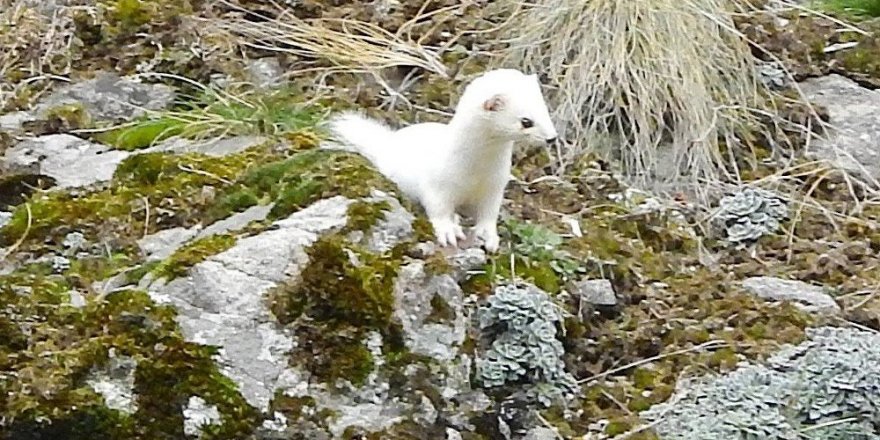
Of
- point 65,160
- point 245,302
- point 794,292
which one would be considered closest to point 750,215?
point 794,292

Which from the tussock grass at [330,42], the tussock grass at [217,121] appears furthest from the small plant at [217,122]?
the tussock grass at [330,42]

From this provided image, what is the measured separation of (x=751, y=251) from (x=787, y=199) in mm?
283

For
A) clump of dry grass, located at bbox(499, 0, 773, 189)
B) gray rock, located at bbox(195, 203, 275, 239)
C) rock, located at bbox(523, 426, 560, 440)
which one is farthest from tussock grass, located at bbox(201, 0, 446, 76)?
rock, located at bbox(523, 426, 560, 440)

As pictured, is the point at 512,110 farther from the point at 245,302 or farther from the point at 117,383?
the point at 117,383

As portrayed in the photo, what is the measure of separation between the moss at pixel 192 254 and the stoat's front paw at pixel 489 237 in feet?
1.95

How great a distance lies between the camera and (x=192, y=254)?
8.45 ft

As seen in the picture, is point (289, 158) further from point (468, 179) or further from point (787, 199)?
point (787, 199)

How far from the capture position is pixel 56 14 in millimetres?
4395

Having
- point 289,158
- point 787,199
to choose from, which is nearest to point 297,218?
point 289,158

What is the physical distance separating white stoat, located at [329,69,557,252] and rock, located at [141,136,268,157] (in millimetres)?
408

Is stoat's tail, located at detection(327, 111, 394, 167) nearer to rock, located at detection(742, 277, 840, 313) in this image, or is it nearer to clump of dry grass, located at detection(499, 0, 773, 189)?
clump of dry grass, located at detection(499, 0, 773, 189)

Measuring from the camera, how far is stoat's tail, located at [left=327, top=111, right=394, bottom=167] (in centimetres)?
328

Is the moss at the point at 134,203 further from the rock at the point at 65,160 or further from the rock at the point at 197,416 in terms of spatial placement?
the rock at the point at 197,416

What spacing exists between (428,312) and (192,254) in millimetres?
441
